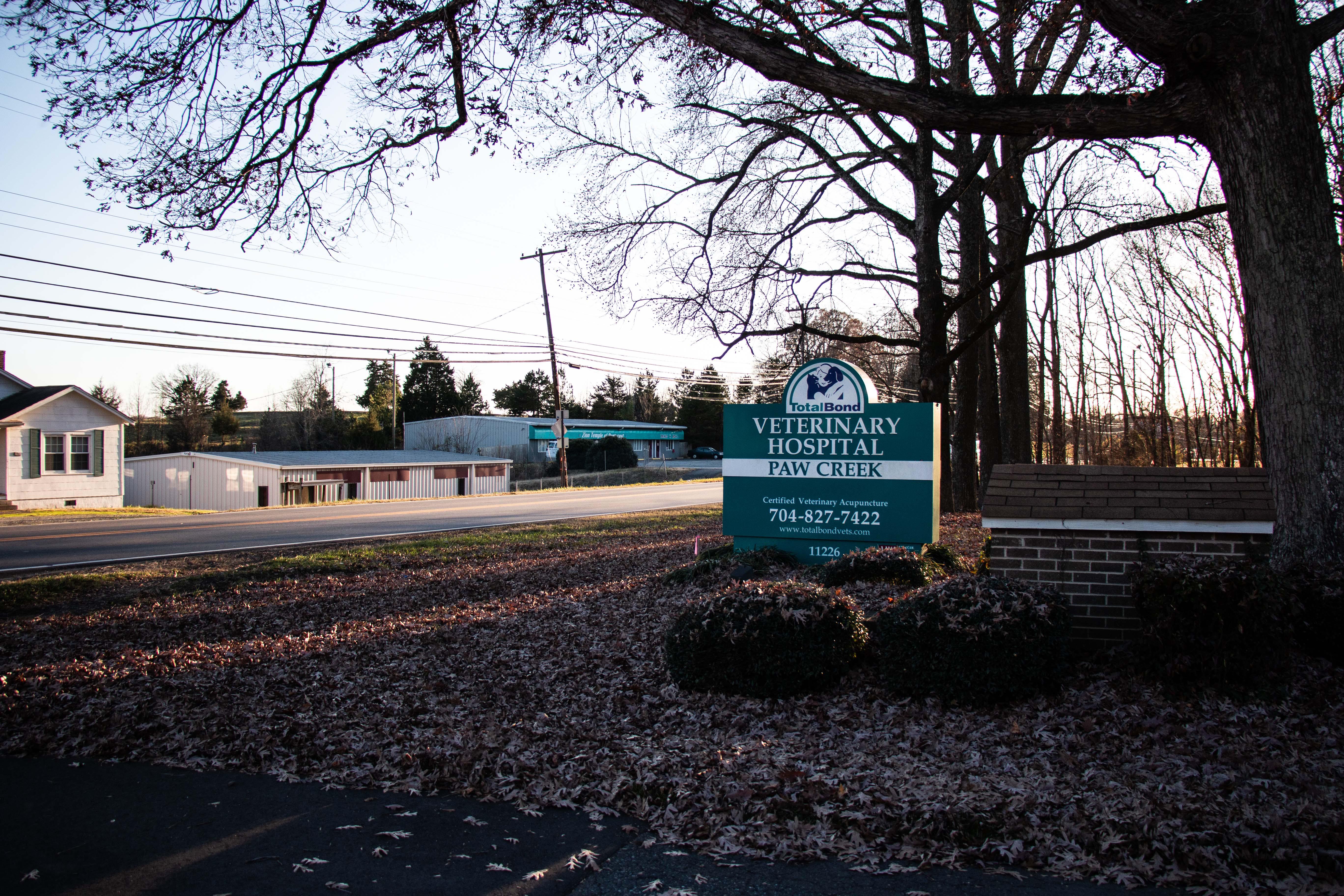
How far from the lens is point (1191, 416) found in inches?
917

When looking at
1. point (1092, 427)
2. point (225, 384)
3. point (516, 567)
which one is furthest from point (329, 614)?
point (225, 384)

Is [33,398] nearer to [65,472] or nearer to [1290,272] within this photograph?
[65,472]

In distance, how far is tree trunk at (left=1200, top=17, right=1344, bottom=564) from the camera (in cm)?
573

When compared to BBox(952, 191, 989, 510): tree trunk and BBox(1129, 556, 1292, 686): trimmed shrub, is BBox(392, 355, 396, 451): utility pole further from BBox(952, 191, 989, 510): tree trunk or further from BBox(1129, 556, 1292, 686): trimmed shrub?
BBox(1129, 556, 1292, 686): trimmed shrub

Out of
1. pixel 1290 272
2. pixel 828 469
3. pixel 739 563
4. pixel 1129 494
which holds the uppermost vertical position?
pixel 1290 272

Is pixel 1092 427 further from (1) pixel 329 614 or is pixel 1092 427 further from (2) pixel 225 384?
(2) pixel 225 384

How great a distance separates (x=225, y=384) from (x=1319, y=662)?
259 feet

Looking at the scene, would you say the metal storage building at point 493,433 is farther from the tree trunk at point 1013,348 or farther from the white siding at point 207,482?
the tree trunk at point 1013,348

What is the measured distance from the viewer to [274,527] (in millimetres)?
20641

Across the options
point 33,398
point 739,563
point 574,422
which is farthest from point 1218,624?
point 574,422

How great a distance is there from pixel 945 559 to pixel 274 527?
56.6 feet

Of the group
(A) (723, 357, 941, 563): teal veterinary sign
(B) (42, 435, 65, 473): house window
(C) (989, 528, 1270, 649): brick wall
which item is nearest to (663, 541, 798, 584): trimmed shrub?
(A) (723, 357, 941, 563): teal veterinary sign

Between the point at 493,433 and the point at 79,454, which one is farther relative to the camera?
the point at 493,433

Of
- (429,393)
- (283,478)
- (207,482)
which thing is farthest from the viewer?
(429,393)
